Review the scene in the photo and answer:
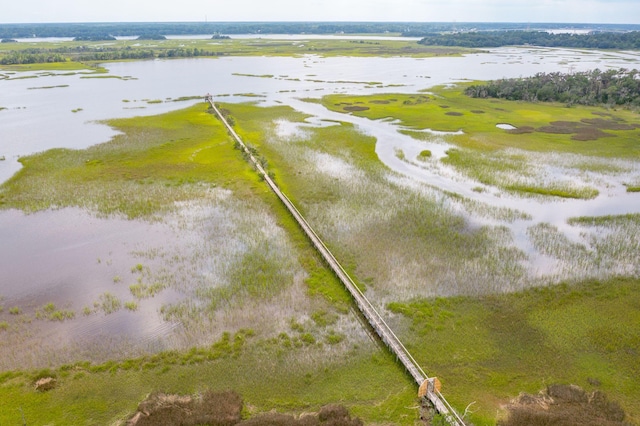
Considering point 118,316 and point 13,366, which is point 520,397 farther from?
point 13,366

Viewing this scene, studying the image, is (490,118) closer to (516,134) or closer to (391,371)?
(516,134)

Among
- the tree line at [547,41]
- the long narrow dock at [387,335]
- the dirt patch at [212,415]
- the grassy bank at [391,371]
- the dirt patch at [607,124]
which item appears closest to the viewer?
the dirt patch at [212,415]

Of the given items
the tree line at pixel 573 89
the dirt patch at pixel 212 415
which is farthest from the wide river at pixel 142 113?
the tree line at pixel 573 89

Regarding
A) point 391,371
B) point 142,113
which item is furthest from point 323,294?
point 142,113

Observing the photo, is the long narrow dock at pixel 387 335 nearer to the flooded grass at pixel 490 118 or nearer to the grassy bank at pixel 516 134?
the grassy bank at pixel 516 134

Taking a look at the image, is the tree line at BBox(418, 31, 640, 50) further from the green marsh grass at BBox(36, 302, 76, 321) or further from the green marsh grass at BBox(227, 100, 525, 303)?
the green marsh grass at BBox(36, 302, 76, 321)

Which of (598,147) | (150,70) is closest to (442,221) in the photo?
(598,147)

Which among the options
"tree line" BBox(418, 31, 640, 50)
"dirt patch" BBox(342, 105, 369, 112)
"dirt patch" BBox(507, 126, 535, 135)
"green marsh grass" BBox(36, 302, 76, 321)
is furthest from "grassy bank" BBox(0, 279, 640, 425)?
"tree line" BBox(418, 31, 640, 50)

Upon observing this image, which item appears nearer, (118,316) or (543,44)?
(118,316)
